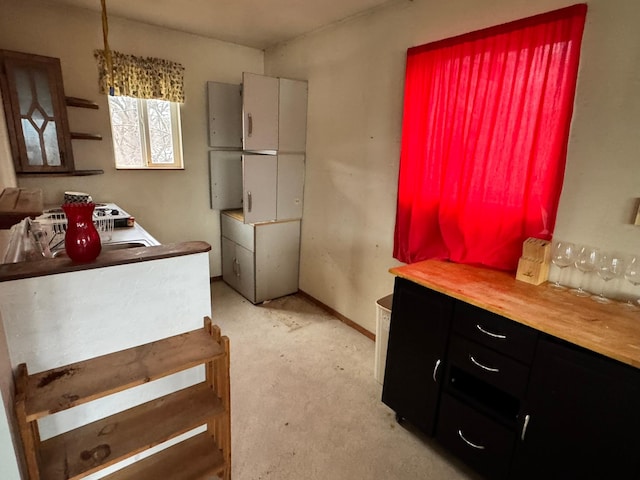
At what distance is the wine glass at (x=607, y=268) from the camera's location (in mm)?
1531

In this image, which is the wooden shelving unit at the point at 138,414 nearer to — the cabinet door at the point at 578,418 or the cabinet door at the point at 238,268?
the cabinet door at the point at 578,418

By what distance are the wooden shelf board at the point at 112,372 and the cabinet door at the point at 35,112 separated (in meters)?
2.14

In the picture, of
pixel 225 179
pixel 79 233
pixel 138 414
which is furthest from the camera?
pixel 225 179

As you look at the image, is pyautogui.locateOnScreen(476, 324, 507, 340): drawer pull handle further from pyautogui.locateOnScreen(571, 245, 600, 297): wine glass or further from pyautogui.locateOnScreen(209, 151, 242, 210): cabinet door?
pyautogui.locateOnScreen(209, 151, 242, 210): cabinet door

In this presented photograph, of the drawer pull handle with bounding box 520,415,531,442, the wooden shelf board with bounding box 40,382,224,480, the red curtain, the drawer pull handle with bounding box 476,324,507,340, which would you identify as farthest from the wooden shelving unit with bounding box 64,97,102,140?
the drawer pull handle with bounding box 520,415,531,442

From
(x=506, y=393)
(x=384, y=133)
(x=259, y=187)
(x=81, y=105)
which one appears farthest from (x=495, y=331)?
(x=81, y=105)

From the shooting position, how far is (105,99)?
2975 mm

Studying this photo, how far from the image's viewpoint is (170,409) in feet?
4.59

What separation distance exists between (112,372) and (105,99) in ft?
8.96

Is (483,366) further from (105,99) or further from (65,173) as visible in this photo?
(105,99)

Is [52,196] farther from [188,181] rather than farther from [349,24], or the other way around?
[349,24]

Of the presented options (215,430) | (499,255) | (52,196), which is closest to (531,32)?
(499,255)

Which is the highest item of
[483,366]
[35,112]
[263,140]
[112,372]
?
[35,112]

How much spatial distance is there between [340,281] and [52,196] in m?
2.60
